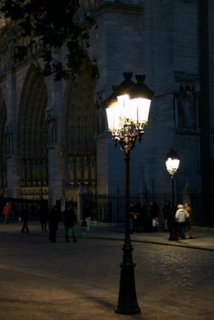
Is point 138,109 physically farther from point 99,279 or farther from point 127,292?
point 99,279

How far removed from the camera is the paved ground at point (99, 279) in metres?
11.6

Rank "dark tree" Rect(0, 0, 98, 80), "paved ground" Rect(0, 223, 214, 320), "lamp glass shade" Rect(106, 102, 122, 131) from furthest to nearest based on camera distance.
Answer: "lamp glass shade" Rect(106, 102, 122, 131), "paved ground" Rect(0, 223, 214, 320), "dark tree" Rect(0, 0, 98, 80)

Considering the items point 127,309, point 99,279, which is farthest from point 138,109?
point 99,279

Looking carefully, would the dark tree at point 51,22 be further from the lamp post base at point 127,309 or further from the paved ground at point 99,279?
the paved ground at point 99,279

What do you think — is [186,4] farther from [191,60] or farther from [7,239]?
[7,239]

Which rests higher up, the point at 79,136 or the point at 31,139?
the point at 31,139

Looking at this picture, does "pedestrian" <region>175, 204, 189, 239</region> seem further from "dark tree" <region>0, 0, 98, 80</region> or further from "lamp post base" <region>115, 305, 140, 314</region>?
"dark tree" <region>0, 0, 98, 80</region>

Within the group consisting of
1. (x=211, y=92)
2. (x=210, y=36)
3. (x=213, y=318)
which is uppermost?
(x=210, y=36)

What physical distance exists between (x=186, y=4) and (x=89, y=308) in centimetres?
2596

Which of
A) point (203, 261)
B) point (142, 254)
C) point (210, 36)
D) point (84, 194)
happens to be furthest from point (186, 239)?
point (210, 36)

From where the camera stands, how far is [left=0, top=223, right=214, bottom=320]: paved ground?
1159cm

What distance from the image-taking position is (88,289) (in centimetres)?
1395

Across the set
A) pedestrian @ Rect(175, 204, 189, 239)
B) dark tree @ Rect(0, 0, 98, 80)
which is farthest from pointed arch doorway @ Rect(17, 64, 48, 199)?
dark tree @ Rect(0, 0, 98, 80)

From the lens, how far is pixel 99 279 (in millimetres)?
15453
